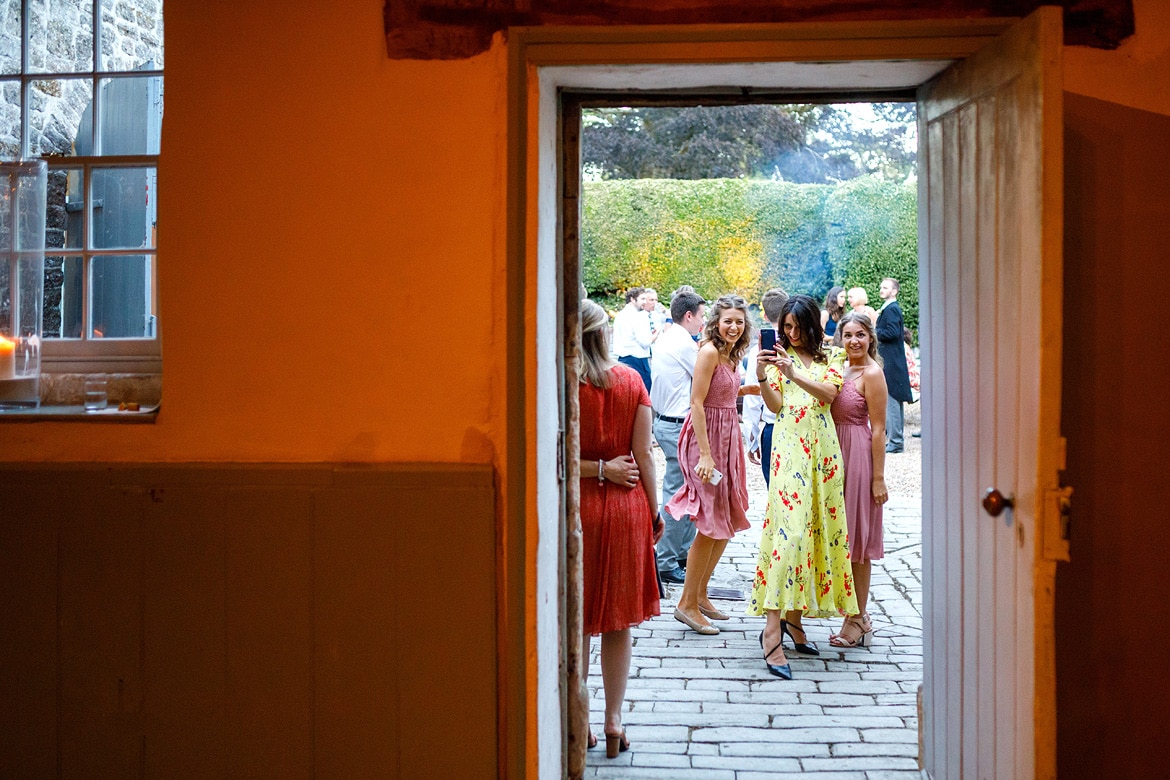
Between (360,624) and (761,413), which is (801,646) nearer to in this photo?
(360,624)

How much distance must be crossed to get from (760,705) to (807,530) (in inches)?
36.2

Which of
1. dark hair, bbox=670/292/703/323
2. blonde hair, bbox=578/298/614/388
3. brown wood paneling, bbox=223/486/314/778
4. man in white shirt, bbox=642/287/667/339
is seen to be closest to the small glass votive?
brown wood paneling, bbox=223/486/314/778

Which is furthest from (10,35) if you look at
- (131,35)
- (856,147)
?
(856,147)

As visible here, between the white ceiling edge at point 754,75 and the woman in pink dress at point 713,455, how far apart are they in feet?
7.32

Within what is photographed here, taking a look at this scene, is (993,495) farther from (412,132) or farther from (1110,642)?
(412,132)

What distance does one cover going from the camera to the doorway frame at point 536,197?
8.98 ft

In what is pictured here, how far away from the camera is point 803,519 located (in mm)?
→ 4906

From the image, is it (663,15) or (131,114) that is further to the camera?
(131,114)

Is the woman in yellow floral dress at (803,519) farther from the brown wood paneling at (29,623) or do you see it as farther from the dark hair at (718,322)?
the brown wood paneling at (29,623)

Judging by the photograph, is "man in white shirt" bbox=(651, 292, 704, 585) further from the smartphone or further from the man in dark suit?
the man in dark suit

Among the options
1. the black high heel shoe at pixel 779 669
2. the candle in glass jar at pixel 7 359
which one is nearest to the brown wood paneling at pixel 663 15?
the candle in glass jar at pixel 7 359

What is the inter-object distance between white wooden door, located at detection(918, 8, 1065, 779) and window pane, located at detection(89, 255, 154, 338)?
104 inches

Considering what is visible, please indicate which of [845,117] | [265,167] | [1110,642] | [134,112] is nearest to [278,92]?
[265,167]

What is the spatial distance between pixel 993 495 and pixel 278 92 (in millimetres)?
2324
